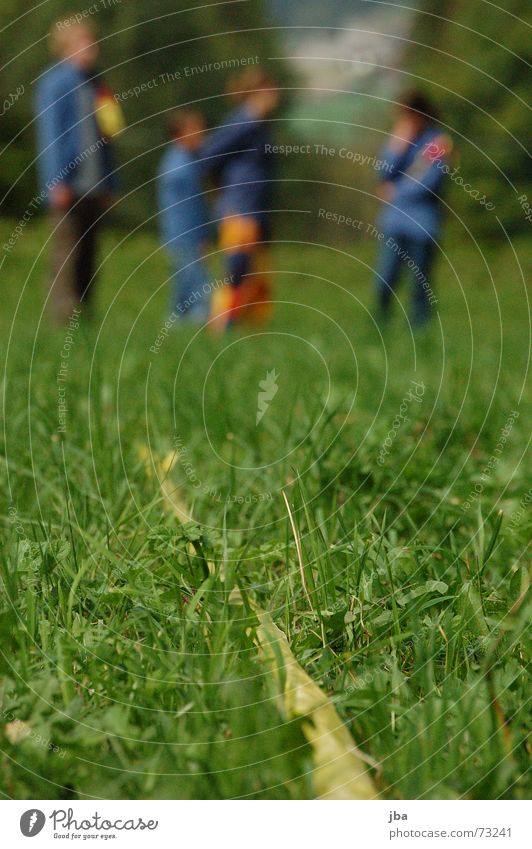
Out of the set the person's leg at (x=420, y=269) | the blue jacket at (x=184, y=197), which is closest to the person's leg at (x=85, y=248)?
the blue jacket at (x=184, y=197)

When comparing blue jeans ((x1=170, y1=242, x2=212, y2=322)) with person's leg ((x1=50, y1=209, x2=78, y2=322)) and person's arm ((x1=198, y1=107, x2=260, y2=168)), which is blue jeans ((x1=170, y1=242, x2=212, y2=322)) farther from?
person's leg ((x1=50, y1=209, x2=78, y2=322))

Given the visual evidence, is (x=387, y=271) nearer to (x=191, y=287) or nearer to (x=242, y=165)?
(x=242, y=165)

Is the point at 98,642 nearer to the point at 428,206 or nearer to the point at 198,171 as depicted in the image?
the point at 428,206

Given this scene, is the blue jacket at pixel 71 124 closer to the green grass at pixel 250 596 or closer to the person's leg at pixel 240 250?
the person's leg at pixel 240 250

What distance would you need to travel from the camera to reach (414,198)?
670 centimetres

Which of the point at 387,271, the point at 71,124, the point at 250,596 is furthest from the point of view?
the point at 387,271

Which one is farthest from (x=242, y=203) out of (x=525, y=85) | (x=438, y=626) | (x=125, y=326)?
(x=525, y=85)

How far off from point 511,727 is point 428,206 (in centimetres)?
595

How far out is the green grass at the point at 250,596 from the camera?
1.15 m

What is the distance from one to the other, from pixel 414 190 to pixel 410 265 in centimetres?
54

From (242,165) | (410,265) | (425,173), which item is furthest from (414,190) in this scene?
(242,165)

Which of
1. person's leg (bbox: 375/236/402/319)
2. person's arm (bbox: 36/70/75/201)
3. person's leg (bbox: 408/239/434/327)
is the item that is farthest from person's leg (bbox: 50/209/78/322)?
person's leg (bbox: 408/239/434/327)

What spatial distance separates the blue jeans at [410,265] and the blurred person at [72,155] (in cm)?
195

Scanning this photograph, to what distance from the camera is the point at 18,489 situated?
196cm
